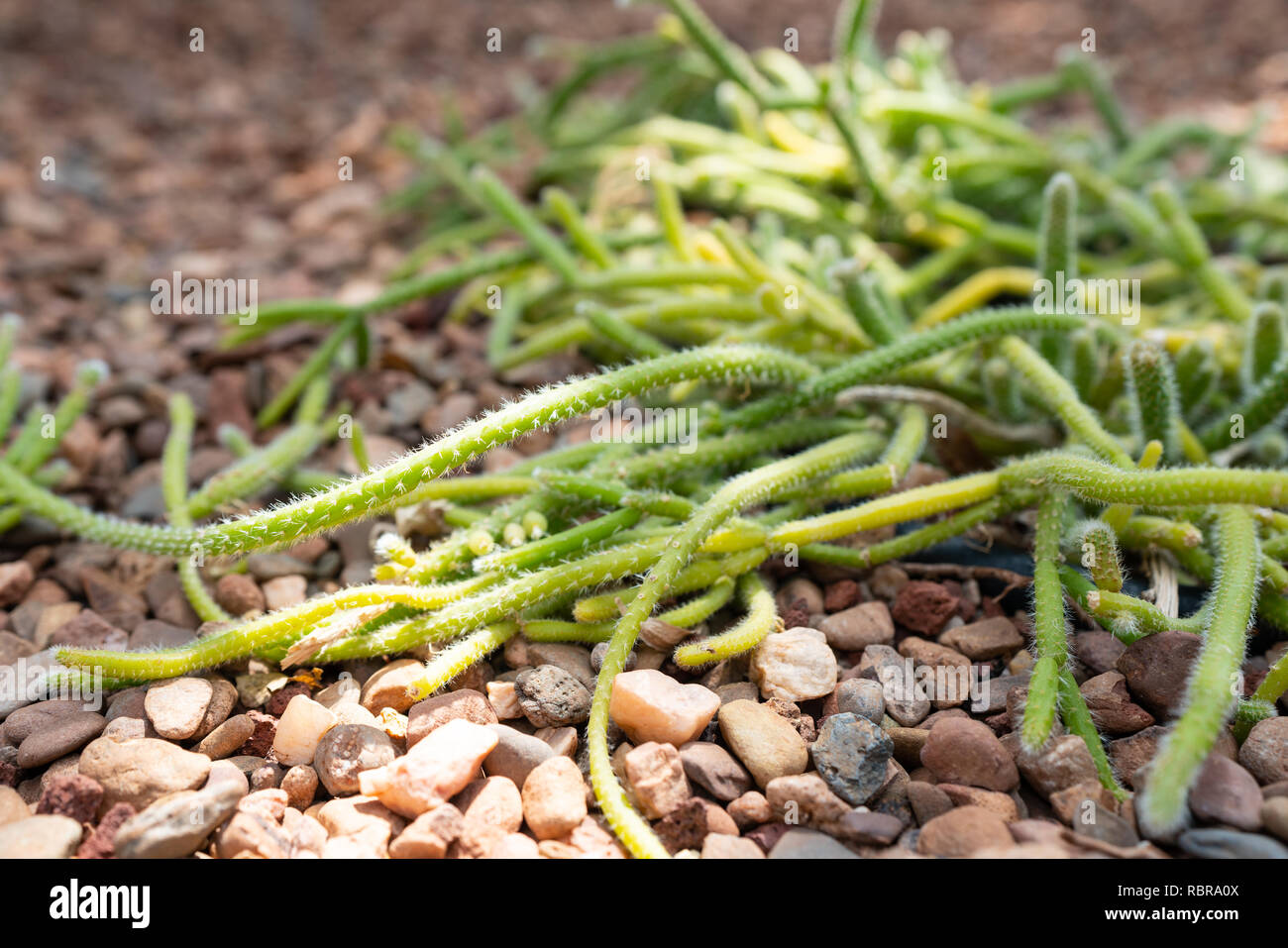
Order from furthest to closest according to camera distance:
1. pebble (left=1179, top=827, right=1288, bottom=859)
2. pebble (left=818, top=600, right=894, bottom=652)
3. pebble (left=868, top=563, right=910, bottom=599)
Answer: pebble (left=868, top=563, right=910, bottom=599)
pebble (left=818, top=600, right=894, bottom=652)
pebble (left=1179, top=827, right=1288, bottom=859)

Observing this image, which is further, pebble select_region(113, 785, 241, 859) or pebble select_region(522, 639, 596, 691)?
pebble select_region(522, 639, 596, 691)

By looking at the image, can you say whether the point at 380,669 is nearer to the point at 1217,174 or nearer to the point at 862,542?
the point at 862,542

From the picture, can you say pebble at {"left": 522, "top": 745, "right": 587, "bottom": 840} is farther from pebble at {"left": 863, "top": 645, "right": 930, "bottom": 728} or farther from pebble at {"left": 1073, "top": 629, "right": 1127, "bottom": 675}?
pebble at {"left": 1073, "top": 629, "right": 1127, "bottom": 675}

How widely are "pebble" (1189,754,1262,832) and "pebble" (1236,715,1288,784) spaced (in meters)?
0.05

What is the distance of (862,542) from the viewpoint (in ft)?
5.88

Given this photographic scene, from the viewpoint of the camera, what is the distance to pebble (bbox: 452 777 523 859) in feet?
4.12

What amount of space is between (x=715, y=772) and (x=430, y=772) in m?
0.40

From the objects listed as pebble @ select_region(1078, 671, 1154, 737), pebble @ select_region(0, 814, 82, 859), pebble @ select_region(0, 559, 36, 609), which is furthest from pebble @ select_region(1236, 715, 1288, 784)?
pebble @ select_region(0, 559, 36, 609)

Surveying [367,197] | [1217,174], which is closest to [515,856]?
[367,197]

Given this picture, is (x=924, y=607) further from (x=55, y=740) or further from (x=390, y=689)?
(x=55, y=740)

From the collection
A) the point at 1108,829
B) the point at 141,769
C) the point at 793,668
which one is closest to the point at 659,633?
the point at 793,668

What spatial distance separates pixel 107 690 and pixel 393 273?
4.95ft

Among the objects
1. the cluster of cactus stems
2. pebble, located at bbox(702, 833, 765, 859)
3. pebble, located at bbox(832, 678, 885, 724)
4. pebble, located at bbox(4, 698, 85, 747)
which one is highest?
the cluster of cactus stems

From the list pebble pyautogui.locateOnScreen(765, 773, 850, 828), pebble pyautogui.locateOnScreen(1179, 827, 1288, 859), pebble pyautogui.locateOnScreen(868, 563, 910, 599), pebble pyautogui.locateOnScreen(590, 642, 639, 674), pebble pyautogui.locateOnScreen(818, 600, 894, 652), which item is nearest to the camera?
pebble pyautogui.locateOnScreen(1179, 827, 1288, 859)
